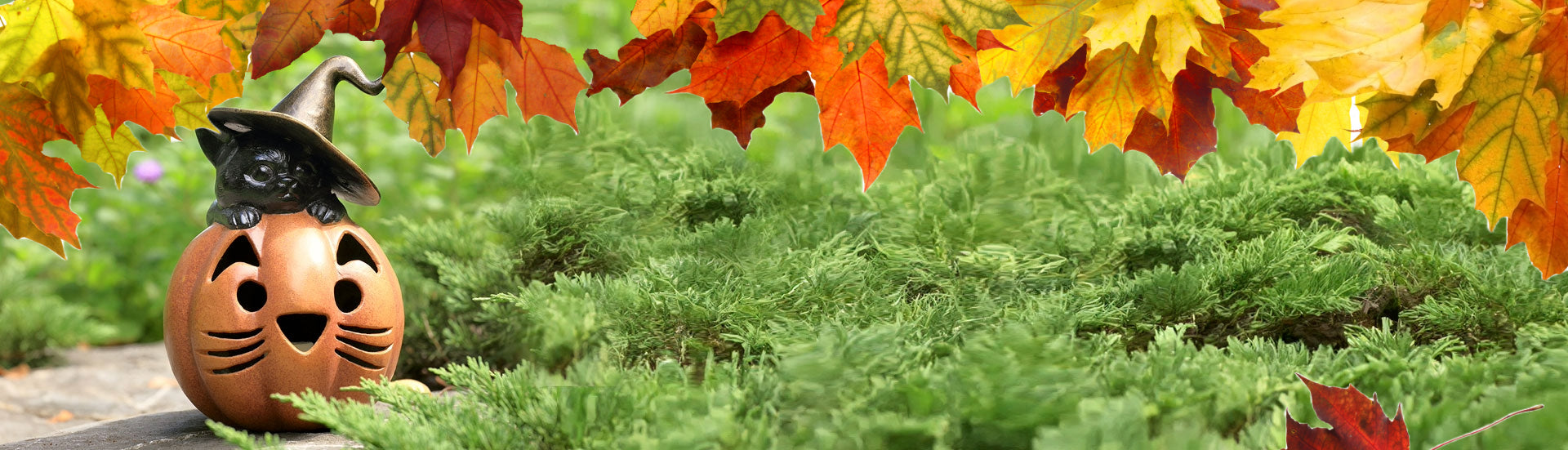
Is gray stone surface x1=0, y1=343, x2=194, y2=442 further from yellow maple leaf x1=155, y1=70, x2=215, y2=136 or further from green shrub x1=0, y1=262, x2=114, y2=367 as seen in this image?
yellow maple leaf x1=155, y1=70, x2=215, y2=136

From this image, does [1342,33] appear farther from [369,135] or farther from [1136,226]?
[369,135]

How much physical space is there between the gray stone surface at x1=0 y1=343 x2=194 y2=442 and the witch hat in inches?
42.0

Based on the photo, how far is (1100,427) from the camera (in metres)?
0.92

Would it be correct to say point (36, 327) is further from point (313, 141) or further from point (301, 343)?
point (313, 141)

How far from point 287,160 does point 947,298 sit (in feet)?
3.79

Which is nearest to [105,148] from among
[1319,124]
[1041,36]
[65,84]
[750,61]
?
[65,84]

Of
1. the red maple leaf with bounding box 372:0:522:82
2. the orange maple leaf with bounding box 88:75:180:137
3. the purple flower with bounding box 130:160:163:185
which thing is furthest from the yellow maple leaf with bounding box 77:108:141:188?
the purple flower with bounding box 130:160:163:185

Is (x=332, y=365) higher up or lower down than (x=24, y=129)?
lower down

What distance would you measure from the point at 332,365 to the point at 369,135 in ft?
7.40

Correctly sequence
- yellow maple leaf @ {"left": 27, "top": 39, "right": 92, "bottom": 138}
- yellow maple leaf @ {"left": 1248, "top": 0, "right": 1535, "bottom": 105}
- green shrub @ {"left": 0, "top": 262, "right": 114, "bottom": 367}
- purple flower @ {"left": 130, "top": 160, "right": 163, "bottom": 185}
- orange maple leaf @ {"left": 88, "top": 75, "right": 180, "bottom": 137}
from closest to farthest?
1. yellow maple leaf @ {"left": 1248, "top": 0, "right": 1535, "bottom": 105}
2. yellow maple leaf @ {"left": 27, "top": 39, "right": 92, "bottom": 138}
3. orange maple leaf @ {"left": 88, "top": 75, "right": 180, "bottom": 137}
4. green shrub @ {"left": 0, "top": 262, "right": 114, "bottom": 367}
5. purple flower @ {"left": 130, "top": 160, "right": 163, "bottom": 185}

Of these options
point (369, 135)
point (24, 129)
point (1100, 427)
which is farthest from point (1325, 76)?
point (369, 135)

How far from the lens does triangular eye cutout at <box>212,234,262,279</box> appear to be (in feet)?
5.82

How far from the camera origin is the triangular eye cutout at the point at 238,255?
1.77m

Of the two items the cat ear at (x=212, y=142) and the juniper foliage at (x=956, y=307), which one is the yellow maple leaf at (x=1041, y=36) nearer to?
the juniper foliage at (x=956, y=307)
